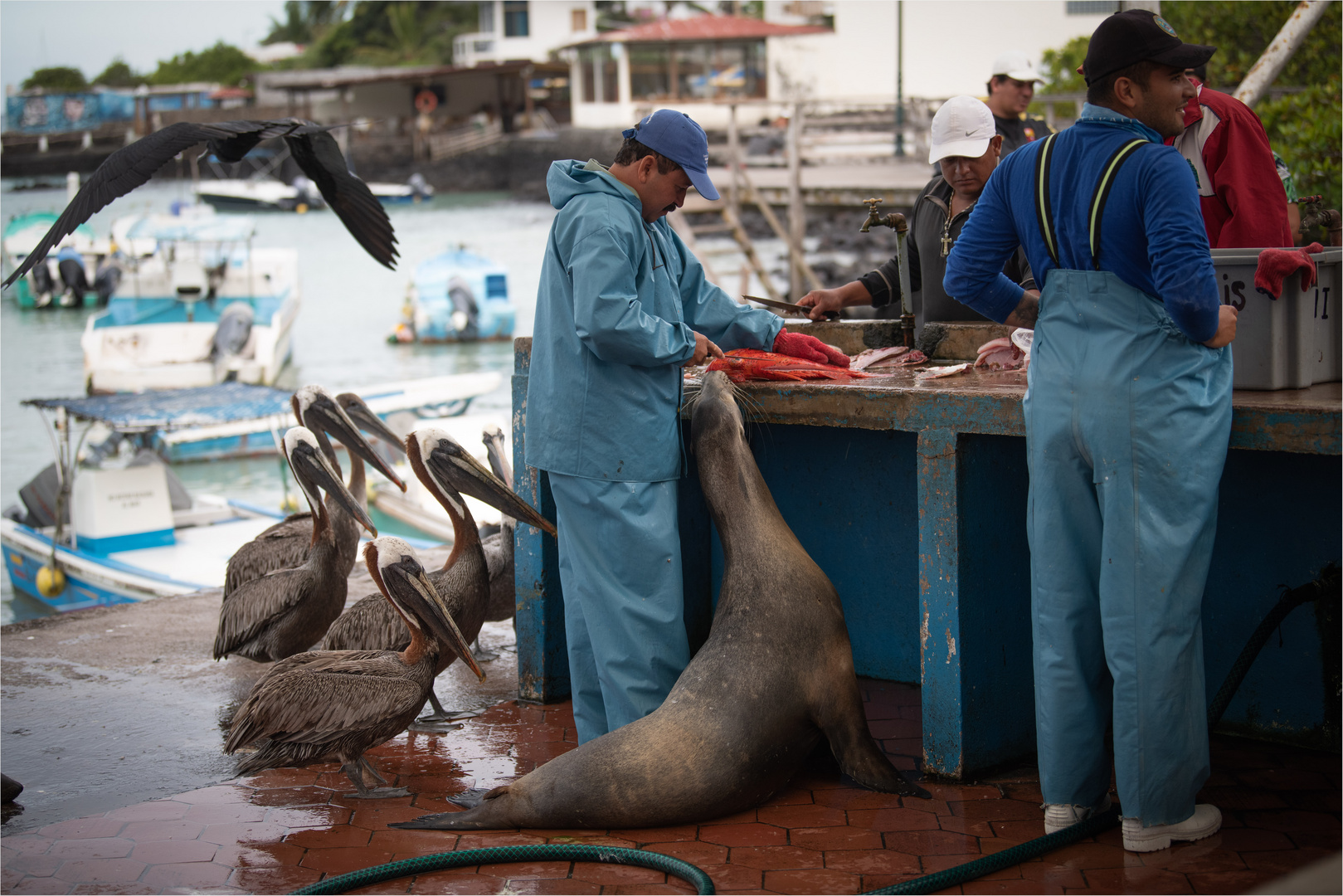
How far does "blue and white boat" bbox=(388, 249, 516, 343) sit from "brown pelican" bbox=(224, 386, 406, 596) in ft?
99.4

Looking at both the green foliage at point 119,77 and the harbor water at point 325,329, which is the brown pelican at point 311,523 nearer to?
the harbor water at point 325,329

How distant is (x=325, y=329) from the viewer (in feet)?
148

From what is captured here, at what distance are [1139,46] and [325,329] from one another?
44226mm

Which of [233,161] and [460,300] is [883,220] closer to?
[233,161]

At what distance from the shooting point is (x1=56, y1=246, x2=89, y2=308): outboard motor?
41.6m

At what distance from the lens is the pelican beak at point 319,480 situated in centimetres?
587

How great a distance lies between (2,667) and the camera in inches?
241

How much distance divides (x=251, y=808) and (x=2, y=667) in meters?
2.74

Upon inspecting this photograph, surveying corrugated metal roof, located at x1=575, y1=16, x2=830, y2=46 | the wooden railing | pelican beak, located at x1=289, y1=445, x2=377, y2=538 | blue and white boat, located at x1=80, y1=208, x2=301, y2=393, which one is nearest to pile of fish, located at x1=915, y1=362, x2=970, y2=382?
pelican beak, located at x1=289, y1=445, x2=377, y2=538

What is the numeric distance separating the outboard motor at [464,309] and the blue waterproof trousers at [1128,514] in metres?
34.3

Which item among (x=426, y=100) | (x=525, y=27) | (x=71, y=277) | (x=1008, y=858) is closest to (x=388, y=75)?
(x=426, y=100)

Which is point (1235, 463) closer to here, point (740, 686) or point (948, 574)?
point (948, 574)

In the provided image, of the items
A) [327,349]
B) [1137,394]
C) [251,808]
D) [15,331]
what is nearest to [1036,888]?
[1137,394]

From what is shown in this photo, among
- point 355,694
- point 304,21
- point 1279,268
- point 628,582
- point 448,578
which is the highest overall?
point 304,21
